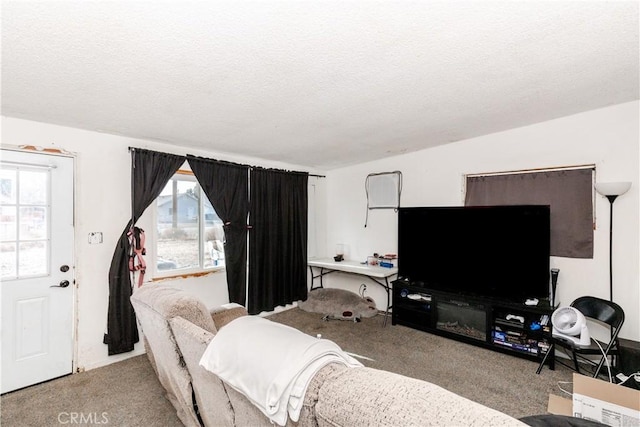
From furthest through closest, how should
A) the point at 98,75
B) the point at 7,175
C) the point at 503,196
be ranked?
1. the point at 503,196
2. the point at 7,175
3. the point at 98,75

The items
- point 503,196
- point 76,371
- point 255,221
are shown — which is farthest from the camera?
point 255,221

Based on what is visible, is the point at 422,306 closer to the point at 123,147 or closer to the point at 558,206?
the point at 558,206

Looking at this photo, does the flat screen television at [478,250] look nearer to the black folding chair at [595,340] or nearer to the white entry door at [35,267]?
the black folding chair at [595,340]

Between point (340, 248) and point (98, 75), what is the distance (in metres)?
3.90

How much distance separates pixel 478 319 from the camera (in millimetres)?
3262

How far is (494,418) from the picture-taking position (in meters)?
0.63

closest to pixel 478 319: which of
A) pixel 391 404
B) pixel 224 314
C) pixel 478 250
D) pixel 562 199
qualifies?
pixel 478 250

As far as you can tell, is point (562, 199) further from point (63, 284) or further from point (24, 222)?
point (24, 222)

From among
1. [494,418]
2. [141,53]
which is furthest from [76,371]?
[494,418]

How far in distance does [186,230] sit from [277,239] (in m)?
1.26

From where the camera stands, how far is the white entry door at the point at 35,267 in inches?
95.6

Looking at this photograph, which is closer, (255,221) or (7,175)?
(7,175)

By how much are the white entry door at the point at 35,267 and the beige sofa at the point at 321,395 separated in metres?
1.55

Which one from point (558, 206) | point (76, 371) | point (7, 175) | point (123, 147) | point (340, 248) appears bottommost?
point (76, 371)
